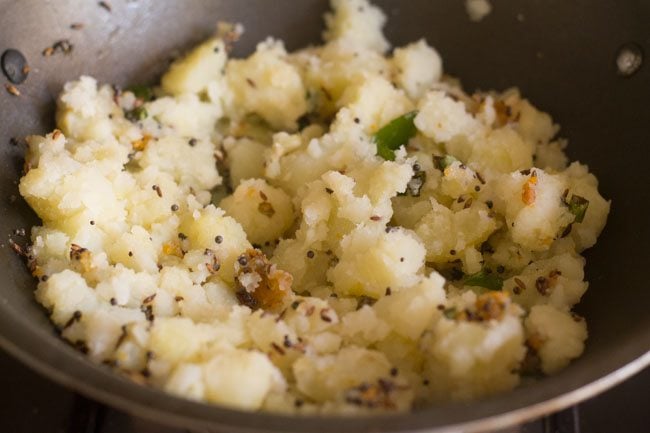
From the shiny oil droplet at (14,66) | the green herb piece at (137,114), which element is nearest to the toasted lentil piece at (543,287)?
the green herb piece at (137,114)

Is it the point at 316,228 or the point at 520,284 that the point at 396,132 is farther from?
the point at 520,284

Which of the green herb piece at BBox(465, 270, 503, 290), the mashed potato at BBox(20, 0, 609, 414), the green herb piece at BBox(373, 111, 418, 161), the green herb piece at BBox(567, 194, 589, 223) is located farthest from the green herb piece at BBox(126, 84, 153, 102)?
the green herb piece at BBox(567, 194, 589, 223)

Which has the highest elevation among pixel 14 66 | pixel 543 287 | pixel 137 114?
pixel 14 66

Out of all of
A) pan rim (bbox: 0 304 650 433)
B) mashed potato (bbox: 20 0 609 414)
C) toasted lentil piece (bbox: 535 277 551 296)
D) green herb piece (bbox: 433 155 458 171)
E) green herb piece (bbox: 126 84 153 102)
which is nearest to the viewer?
pan rim (bbox: 0 304 650 433)

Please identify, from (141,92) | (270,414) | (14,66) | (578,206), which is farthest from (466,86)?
(270,414)

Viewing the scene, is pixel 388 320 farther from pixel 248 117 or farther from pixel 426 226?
pixel 248 117

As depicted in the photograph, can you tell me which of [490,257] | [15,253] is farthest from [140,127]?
[490,257]

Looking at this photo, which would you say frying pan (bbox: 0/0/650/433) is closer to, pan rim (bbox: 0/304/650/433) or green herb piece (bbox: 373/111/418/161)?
pan rim (bbox: 0/304/650/433)

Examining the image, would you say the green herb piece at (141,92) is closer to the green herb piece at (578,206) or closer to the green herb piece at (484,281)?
the green herb piece at (484,281)
